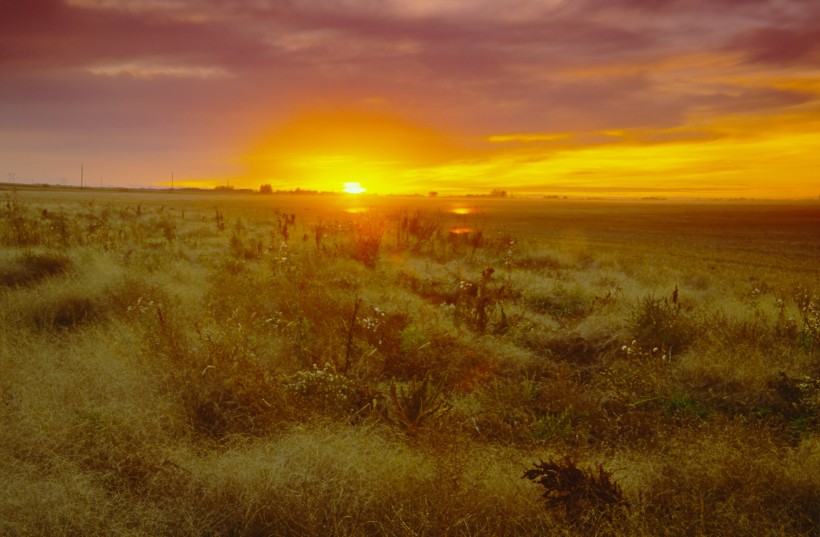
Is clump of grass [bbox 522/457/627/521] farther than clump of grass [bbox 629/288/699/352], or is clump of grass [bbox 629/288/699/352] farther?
clump of grass [bbox 629/288/699/352]

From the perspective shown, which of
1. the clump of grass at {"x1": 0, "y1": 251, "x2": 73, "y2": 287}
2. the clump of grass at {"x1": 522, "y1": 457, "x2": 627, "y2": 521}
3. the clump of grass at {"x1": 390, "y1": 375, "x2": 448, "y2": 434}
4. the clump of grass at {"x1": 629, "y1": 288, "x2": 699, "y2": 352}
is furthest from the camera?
the clump of grass at {"x1": 0, "y1": 251, "x2": 73, "y2": 287}

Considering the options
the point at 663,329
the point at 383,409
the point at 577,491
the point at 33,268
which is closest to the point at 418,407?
the point at 383,409

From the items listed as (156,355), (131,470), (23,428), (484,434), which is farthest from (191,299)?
(484,434)

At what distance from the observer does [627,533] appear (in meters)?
2.81

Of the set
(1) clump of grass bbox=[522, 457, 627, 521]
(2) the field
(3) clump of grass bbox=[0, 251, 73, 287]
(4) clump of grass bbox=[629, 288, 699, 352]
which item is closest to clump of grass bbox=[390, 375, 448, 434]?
(2) the field

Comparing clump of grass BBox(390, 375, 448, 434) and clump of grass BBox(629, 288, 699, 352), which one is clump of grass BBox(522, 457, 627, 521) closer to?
clump of grass BBox(390, 375, 448, 434)

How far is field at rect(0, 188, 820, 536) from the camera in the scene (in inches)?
117

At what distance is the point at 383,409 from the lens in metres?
4.35

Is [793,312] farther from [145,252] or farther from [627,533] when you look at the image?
[145,252]

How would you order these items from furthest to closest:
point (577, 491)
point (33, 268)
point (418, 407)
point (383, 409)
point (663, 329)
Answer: point (33, 268) → point (663, 329) → point (383, 409) → point (418, 407) → point (577, 491)

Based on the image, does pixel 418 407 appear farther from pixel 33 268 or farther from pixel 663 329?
pixel 33 268

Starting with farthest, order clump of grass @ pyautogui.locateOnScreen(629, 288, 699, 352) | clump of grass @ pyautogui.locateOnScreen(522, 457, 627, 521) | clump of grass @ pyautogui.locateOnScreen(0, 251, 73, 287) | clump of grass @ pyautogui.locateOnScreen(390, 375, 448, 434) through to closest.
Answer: clump of grass @ pyautogui.locateOnScreen(0, 251, 73, 287), clump of grass @ pyautogui.locateOnScreen(629, 288, 699, 352), clump of grass @ pyautogui.locateOnScreen(390, 375, 448, 434), clump of grass @ pyautogui.locateOnScreen(522, 457, 627, 521)

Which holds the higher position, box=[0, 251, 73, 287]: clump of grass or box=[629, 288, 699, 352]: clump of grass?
box=[0, 251, 73, 287]: clump of grass

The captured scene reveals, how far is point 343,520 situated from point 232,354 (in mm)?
2550
